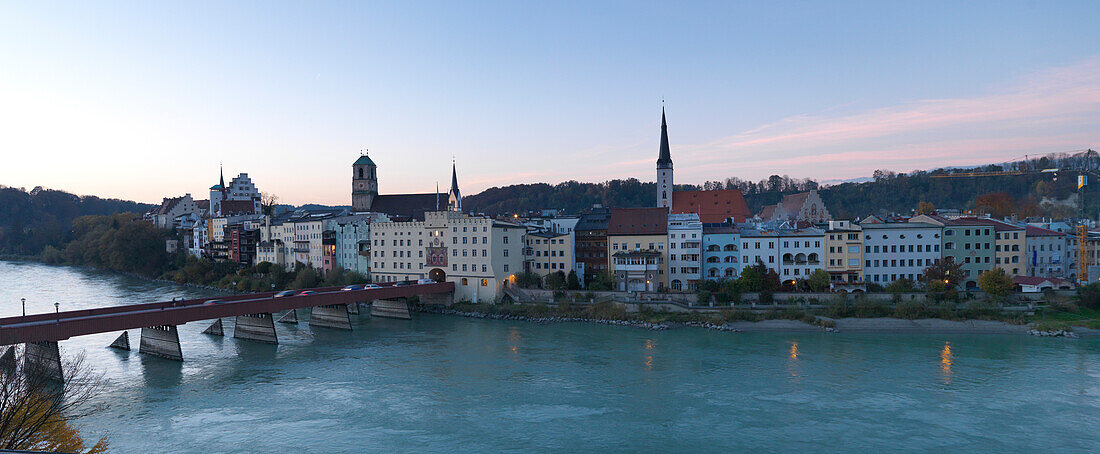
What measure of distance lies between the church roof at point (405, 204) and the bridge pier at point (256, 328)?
30748 millimetres

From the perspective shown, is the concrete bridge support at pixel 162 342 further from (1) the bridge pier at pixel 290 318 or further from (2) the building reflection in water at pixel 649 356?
(2) the building reflection in water at pixel 649 356

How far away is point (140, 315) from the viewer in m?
23.4

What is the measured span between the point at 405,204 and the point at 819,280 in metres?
40.8

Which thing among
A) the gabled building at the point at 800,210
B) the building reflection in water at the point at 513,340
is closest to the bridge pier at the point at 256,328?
the building reflection in water at the point at 513,340

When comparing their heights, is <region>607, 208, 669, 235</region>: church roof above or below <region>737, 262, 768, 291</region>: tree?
above

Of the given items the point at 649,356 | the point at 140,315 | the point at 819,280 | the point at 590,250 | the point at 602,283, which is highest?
the point at 590,250

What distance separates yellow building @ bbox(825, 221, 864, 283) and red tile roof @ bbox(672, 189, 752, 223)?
1452cm

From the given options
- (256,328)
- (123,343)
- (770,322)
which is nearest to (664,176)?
(770,322)

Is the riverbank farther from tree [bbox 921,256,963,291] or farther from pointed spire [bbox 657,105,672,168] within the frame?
pointed spire [bbox 657,105,672,168]

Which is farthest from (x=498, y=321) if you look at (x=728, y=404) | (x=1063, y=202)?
(x=1063, y=202)

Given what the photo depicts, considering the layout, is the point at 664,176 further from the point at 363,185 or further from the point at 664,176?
the point at 363,185

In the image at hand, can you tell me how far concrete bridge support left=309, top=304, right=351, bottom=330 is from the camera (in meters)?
32.0

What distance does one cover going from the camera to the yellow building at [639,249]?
37062mm

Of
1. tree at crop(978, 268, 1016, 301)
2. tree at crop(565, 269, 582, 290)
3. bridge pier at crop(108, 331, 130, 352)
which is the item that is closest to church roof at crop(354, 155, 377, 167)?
tree at crop(565, 269, 582, 290)
